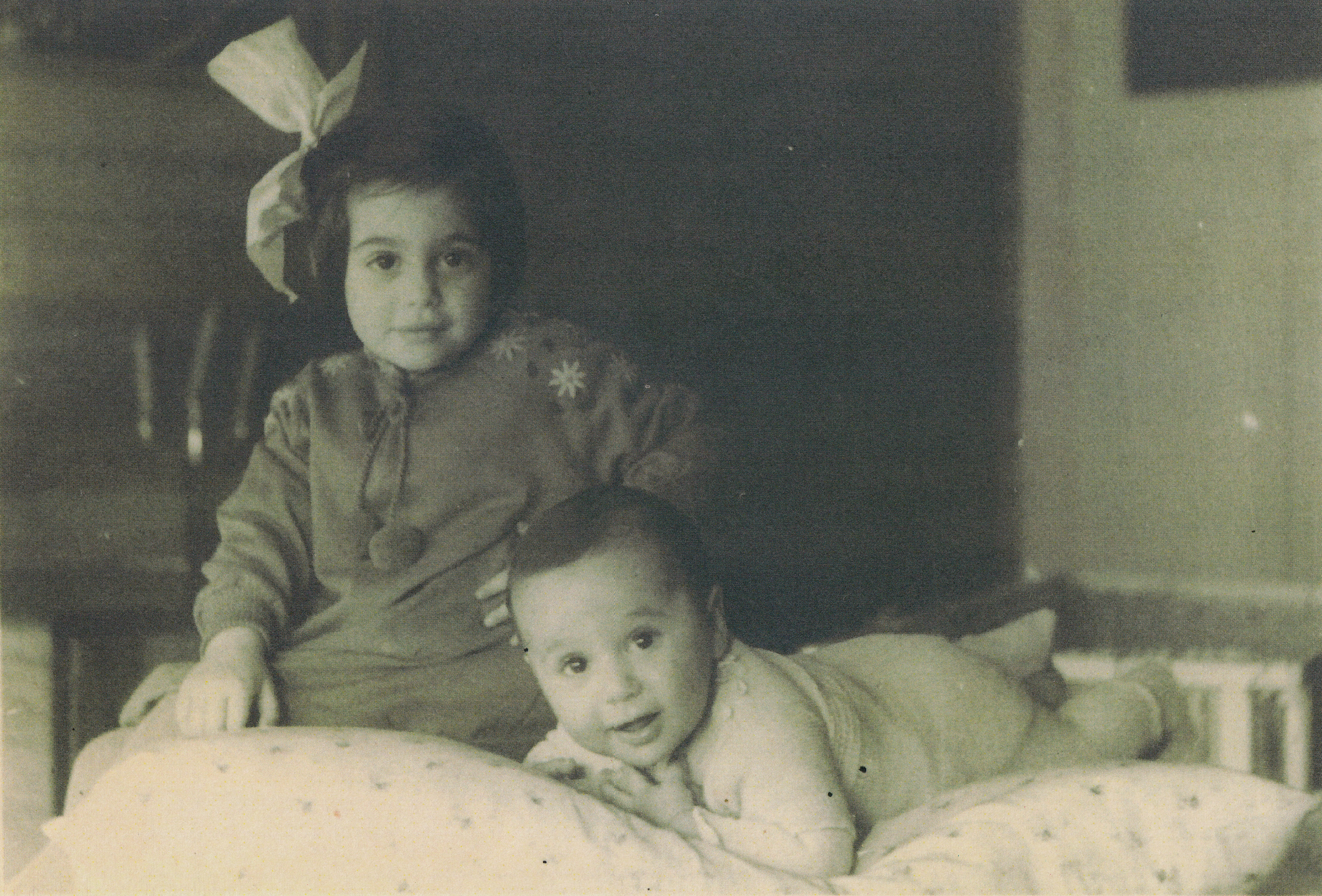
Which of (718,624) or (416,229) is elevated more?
(416,229)

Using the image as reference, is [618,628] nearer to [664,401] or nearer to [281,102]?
[664,401]

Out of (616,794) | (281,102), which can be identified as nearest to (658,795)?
(616,794)

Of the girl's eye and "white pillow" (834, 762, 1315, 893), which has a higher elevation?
the girl's eye

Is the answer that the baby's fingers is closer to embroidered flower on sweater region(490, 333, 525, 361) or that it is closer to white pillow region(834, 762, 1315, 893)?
white pillow region(834, 762, 1315, 893)

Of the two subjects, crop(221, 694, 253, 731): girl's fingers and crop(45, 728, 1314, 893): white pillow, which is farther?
crop(221, 694, 253, 731): girl's fingers

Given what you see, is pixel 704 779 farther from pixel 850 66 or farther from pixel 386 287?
pixel 850 66

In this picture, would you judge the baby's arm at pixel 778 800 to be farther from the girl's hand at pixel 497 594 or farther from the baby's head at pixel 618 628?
the girl's hand at pixel 497 594

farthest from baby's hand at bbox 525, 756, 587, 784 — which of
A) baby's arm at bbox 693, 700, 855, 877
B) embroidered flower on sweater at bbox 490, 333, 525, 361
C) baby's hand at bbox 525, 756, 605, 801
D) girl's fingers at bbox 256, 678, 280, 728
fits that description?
embroidered flower on sweater at bbox 490, 333, 525, 361

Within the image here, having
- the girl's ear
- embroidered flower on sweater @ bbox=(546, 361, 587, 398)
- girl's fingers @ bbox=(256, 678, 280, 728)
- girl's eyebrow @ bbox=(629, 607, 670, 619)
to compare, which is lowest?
girl's fingers @ bbox=(256, 678, 280, 728)

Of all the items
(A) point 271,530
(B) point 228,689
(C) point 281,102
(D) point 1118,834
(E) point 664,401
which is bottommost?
(D) point 1118,834
